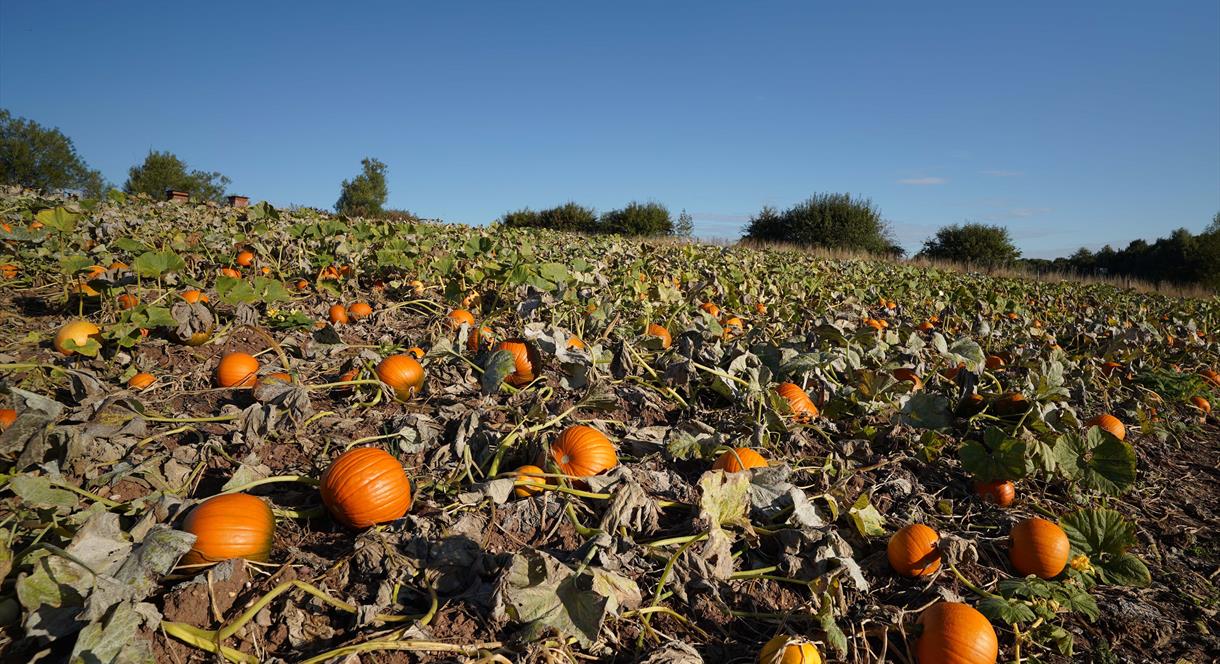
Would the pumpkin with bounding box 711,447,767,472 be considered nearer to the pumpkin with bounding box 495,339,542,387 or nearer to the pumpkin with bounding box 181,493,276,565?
the pumpkin with bounding box 495,339,542,387

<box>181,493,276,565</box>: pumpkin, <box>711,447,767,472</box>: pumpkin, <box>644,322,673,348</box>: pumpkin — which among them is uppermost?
<box>644,322,673,348</box>: pumpkin

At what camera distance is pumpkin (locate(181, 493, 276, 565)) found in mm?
1863

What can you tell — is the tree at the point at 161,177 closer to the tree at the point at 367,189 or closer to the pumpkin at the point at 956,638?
the tree at the point at 367,189

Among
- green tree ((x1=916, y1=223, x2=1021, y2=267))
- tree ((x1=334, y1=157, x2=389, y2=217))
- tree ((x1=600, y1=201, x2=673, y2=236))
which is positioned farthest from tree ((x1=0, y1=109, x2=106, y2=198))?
green tree ((x1=916, y1=223, x2=1021, y2=267))

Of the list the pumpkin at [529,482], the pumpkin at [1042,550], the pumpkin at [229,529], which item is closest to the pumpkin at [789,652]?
the pumpkin at [529,482]

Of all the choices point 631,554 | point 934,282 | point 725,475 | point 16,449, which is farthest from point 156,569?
point 934,282

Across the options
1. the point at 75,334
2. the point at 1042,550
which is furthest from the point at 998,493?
the point at 75,334

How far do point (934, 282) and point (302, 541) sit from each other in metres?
13.2

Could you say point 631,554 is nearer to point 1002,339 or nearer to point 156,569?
point 156,569

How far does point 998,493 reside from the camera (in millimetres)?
2900

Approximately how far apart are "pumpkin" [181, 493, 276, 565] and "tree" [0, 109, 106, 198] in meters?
64.4

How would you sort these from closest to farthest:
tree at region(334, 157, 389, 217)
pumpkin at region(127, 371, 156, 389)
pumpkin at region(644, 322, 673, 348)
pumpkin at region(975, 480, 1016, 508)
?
pumpkin at region(975, 480, 1016, 508), pumpkin at region(127, 371, 156, 389), pumpkin at region(644, 322, 673, 348), tree at region(334, 157, 389, 217)

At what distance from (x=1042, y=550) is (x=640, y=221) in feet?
149

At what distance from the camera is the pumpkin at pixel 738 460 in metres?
2.55
